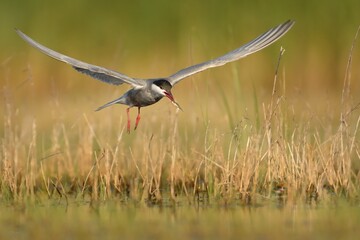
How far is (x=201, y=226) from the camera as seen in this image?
779 cm

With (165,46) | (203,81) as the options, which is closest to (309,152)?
(203,81)

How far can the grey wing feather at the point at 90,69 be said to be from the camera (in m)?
9.20

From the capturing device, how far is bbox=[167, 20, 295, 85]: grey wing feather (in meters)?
10.0

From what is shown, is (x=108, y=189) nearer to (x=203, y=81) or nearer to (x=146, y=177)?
(x=146, y=177)

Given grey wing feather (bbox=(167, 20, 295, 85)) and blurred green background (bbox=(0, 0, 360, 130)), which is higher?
blurred green background (bbox=(0, 0, 360, 130))

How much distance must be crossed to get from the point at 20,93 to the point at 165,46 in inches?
84.3

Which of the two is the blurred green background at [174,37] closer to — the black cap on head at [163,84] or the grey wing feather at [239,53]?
the grey wing feather at [239,53]

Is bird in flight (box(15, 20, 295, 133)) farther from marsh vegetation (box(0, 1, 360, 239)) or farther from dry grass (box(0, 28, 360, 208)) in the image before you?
dry grass (box(0, 28, 360, 208))

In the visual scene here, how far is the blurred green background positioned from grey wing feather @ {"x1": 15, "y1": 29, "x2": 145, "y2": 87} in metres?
4.76

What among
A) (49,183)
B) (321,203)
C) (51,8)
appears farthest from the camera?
(51,8)

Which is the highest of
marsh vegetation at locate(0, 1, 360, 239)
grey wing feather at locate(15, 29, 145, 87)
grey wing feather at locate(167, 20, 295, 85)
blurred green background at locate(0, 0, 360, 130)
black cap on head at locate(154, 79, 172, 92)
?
blurred green background at locate(0, 0, 360, 130)

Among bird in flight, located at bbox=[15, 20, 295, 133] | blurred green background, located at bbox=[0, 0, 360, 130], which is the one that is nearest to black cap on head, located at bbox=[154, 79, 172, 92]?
bird in flight, located at bbox=[15, 20, 295, 133]

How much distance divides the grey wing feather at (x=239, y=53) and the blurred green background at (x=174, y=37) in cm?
462

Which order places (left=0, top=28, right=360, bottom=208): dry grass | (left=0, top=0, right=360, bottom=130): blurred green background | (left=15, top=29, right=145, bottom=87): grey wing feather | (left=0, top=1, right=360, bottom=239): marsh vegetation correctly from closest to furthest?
(left=0, top=1, right=360, bottom=239): marsh vegetation, (left=0, top=28, right=360, bottom=208): dry grass, (left=15, top=29, right=145, bottom=87): grey wing feather, (left=0, top=0, right=360, bottom=130): blurred green background
